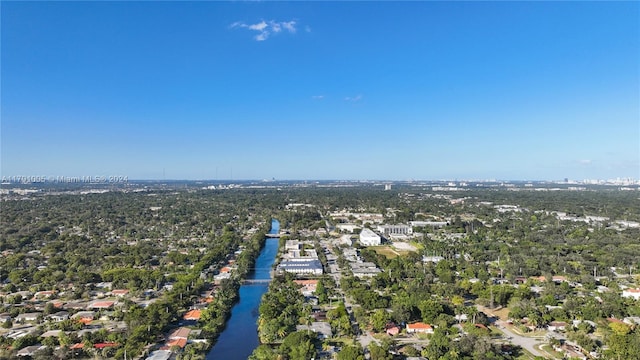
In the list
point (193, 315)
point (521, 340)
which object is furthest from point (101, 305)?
point (521, 340)

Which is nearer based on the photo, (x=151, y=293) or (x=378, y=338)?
(x=378, y=338)

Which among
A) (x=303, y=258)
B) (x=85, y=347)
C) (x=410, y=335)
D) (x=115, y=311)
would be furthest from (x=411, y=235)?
(x=85, y=347)

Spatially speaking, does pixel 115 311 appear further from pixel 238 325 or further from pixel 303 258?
pixel 303 258

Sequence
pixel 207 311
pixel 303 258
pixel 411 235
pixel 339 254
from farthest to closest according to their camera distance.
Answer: pixel 411 235
pixel 339 254
pixel 303 258
pixel 207 311

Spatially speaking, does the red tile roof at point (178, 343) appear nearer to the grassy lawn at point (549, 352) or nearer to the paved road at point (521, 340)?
the paved road at point (521, 340)

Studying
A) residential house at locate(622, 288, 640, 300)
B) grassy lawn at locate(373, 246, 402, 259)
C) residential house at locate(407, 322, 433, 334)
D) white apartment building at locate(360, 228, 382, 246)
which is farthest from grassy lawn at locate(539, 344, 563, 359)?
white apartment building at locate(360, 228, 382, 246)

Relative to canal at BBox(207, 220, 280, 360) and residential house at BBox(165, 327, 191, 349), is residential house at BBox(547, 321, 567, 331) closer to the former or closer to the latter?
canal at BBox(207, 220, 280, 360)

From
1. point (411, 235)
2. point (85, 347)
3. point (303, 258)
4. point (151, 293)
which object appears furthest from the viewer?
point (411, 235)
